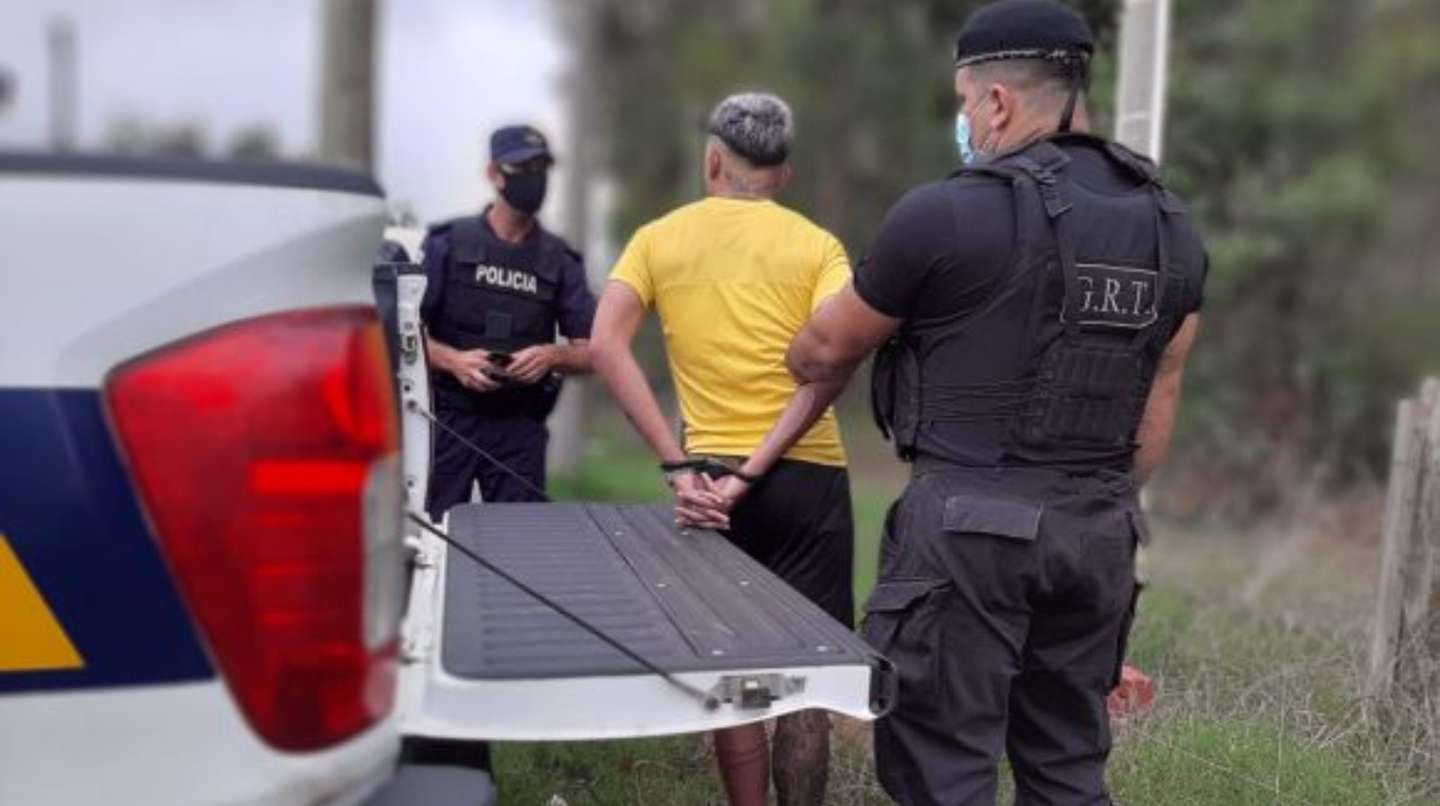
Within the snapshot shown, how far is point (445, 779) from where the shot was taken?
88.4 inches

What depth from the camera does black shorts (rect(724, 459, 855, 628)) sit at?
12.5ft

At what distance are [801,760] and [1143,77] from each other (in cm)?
291

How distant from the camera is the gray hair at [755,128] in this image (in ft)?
12.5

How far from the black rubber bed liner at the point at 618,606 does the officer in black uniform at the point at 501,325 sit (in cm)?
110

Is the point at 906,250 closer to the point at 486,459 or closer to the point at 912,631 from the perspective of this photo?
the point at 912,631

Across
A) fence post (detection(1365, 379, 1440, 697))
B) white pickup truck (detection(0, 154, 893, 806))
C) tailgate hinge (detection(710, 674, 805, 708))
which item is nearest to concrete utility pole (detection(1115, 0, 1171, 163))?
fence post (detection(1365, 379, 1440, 697))

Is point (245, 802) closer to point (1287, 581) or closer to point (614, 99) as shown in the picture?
point (1287, 581)

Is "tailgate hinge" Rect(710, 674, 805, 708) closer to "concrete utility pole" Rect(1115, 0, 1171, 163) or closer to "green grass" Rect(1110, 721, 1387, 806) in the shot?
"green grass" Rect(1110, 721, 1387, 806)

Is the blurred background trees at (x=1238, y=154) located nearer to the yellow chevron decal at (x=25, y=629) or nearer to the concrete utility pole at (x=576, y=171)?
the concrete utility pole at (x=576, y=171)

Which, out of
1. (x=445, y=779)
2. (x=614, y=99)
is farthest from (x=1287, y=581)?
(x=614, y=99)

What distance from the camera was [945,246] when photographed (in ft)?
9.05

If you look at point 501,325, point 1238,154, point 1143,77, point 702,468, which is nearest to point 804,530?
point 702,468

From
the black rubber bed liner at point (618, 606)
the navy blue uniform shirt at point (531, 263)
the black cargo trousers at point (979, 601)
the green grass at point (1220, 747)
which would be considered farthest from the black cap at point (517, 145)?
the black cargo trousers at point (979, 601)

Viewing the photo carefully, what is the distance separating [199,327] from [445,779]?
77 cm
